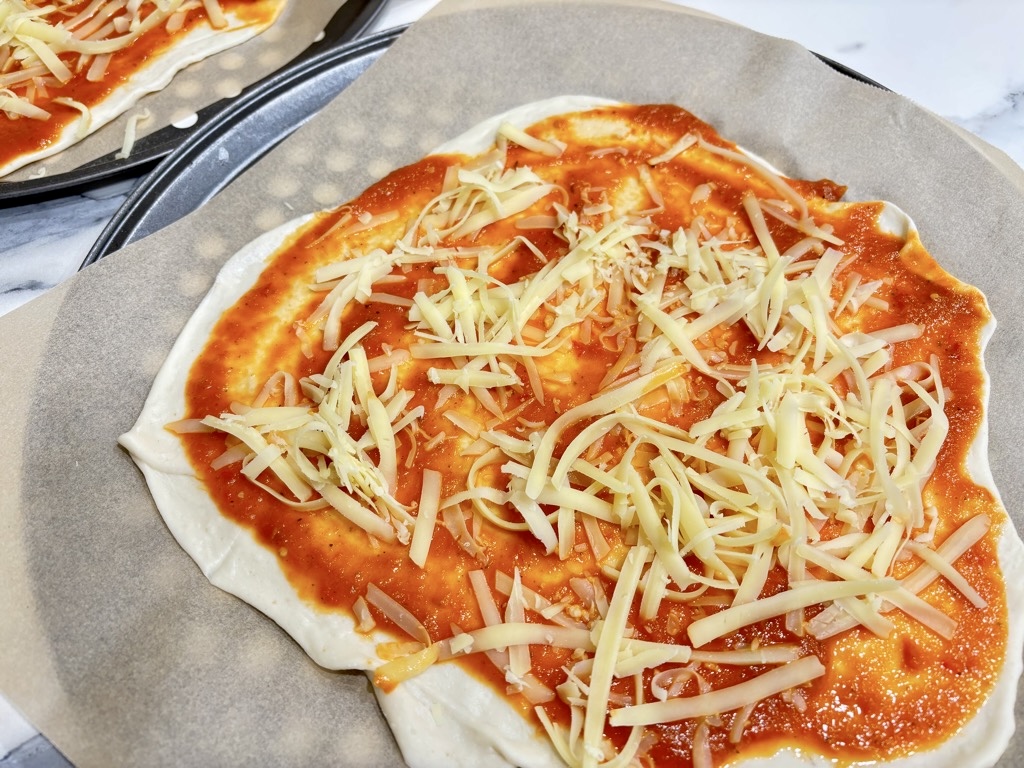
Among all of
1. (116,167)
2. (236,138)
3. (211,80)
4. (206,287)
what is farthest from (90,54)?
Result: (206,287)

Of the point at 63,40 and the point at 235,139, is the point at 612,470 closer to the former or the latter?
the point at 235,139


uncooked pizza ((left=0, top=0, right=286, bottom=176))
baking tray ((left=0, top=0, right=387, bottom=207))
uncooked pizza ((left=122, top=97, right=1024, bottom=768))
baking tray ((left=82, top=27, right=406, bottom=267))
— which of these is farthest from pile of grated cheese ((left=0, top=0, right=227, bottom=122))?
uncooked pizza ((left=122, top=97, right=1024, bottom=768))

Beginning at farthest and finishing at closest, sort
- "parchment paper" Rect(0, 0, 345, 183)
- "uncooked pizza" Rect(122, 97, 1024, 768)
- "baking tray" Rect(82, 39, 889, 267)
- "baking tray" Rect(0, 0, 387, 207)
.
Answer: "parchment paper" Rect(0, 0, 345, 183), "baking tray" Rect(0, 0, 387, 207), "baking tray" Rect(82, 39, 889, 267), "uncooked pizza" Rect(122, 97, 1024, 768)

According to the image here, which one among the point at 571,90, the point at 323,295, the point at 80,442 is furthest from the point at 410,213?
the point at 80,442

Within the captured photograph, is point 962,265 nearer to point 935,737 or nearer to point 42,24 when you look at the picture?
point 935,737

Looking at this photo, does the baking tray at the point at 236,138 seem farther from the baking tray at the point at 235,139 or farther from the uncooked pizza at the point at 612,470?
the uncooked pizza at the point at 612,470

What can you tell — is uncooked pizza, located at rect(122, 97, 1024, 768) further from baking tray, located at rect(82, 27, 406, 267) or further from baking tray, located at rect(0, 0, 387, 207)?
baking tray, located at rect(0, 0, 387, 207)
